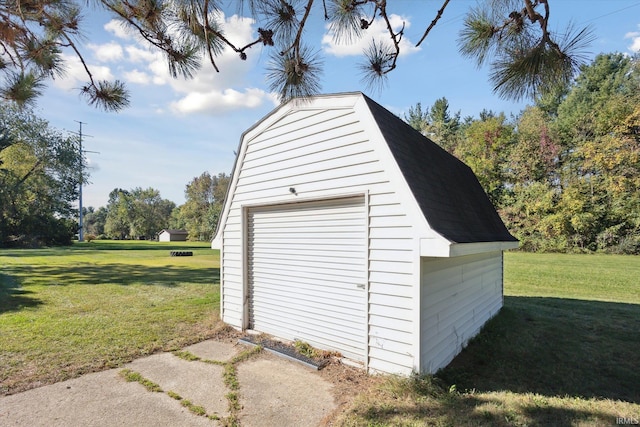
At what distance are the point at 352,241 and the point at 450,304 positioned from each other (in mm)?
1545

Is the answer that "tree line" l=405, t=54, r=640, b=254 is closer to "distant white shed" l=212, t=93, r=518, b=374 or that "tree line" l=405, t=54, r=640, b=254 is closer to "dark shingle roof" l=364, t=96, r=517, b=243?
"distant white shed" l=212, t=93, r=518, b=374

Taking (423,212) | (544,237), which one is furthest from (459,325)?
(544,237)

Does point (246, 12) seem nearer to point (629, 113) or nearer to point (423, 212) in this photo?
point (423, 212)

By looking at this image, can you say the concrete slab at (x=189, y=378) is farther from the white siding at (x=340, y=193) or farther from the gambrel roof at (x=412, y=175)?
the gambrel roof at (x=412, y=175)

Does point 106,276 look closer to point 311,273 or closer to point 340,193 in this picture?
point 311,273

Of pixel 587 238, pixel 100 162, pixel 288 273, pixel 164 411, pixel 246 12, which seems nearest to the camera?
pixel 246 12

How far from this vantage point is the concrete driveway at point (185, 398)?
2834mm

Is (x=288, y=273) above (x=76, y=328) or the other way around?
above

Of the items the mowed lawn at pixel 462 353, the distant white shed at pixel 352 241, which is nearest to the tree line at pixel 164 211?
the mowed lawn at pixel 462 353

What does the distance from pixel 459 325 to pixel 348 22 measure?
4.14 metres

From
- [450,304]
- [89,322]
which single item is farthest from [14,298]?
[450,304]

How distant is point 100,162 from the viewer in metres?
39.2

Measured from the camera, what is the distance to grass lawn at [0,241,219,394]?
4.02 metres

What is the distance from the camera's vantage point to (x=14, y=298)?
25.8 ft
